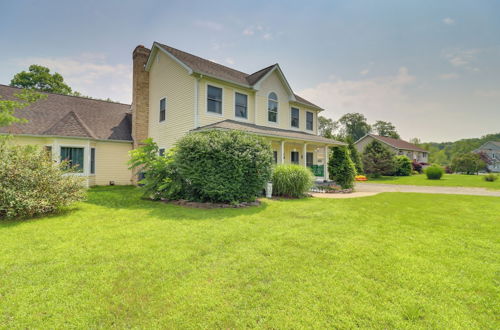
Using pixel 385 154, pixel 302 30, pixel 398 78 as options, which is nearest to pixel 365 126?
pixel 385 154

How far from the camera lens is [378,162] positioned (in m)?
28.2

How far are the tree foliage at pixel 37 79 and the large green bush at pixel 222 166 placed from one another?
102ft

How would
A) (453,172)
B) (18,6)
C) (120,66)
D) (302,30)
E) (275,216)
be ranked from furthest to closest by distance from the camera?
(453,172) < (120,66) < (302,30) < (18,6) < (275,216)

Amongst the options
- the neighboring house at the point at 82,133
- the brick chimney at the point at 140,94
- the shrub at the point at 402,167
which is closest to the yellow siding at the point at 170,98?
the brick chimney at the point at 140,94

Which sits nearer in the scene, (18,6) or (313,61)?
(18,6)

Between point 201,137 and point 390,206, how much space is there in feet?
25.2

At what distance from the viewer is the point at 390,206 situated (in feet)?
28.0

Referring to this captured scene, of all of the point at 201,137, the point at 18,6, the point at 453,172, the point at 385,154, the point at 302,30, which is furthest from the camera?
the point at 453,172

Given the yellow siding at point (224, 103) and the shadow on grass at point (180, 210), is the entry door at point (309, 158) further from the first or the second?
the shadow on grass at point (180, 210)

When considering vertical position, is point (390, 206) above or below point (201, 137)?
below

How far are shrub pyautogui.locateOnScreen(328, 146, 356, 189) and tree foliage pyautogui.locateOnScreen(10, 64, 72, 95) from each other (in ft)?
113

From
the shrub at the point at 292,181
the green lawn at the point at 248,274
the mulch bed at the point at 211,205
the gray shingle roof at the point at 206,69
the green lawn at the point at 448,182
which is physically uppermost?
the gray shingle roof at the point at 206,69

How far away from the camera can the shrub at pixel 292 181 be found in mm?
10602

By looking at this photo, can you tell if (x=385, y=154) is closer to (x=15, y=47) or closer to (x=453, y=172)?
(x=453, y=172)
